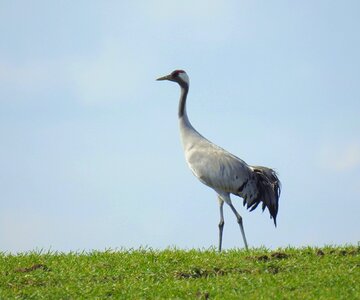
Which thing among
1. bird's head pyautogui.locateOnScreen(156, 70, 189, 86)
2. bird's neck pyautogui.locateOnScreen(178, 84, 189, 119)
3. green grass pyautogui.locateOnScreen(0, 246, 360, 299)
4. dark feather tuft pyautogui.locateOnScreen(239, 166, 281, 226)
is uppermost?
bird's head pyautogui.locateOnScreen(156, 70, 189, 86)

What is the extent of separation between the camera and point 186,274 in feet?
39.4

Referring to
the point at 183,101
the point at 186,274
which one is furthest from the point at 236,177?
the point at 186,274

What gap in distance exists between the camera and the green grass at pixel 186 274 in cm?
1088

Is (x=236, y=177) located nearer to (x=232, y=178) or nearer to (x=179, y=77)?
(x=232, y=178)

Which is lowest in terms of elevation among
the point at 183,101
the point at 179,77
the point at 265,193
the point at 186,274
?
the point at 186,274

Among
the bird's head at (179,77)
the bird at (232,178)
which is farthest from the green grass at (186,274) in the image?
the bird's head at (179,77)

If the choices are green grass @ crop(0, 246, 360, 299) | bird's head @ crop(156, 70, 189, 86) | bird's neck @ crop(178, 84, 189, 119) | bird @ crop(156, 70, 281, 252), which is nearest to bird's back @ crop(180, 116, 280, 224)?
bird @ crop(156, 70, 281, 252)

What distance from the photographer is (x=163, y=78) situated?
17.5m

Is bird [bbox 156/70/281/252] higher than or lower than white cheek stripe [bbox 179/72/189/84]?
lower

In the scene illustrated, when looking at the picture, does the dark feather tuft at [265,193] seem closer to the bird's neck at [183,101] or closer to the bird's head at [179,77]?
the bird's neck at [183,101]

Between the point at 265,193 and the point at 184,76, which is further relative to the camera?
the point at 184,76

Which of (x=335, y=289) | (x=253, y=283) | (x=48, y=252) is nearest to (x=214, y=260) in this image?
(x=253, y=283)

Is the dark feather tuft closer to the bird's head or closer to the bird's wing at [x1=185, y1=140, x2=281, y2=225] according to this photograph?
the bird's wing at [x1=185, y1=140, x2=281, y2=225]

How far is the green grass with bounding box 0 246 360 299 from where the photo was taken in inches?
428
